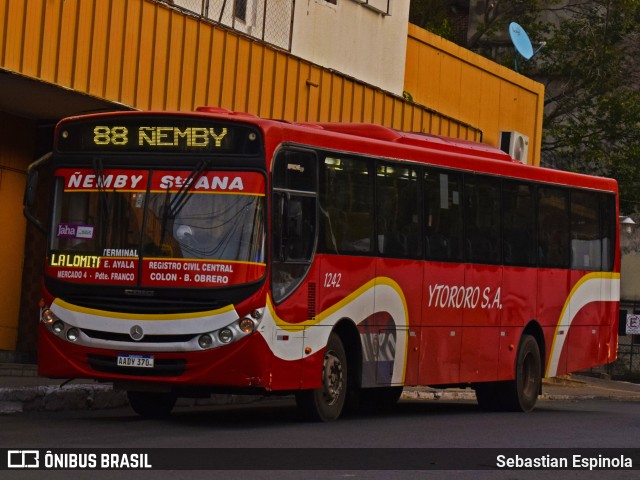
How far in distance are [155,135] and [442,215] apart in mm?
4400

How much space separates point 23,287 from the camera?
21781 millimetres

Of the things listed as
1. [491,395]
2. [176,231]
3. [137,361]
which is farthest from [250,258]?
[491,395]

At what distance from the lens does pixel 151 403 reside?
15.7 m

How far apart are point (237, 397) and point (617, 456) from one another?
24.1 feet

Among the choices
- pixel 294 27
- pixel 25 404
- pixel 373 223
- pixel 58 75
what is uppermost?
pixel 294 27

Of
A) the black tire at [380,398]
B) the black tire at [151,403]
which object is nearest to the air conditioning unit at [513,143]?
the black tire at [380,398]

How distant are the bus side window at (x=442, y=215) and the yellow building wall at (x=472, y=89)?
11.5 meters

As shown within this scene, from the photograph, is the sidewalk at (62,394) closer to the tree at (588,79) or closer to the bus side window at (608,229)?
the bus side window at (608,229)

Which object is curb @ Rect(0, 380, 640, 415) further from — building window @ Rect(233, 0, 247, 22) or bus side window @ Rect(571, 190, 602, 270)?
building window @ Rect(233, 0, 247, 22)

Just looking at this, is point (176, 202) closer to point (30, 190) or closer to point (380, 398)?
point (30, 190)

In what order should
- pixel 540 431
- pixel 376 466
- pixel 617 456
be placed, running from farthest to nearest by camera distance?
pixel 540 431
pixel 617 456
pixel 376 466

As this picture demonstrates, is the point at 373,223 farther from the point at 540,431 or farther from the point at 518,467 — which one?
the point at 518,467

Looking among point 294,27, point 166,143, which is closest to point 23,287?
point 294,27

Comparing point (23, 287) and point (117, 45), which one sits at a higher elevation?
point (117, 45)
